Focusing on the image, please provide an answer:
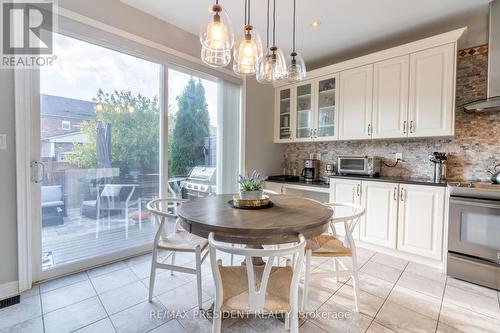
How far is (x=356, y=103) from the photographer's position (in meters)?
3.21

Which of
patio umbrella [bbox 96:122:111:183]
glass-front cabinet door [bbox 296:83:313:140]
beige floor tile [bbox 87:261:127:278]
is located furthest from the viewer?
glass-front cabinet door [bbox 296:83:313:140]

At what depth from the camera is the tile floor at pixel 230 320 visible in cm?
161

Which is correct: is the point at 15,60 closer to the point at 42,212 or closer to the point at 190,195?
the point at 42,212

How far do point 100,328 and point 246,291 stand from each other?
1.07 metres

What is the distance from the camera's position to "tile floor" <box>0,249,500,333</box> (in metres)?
1.61

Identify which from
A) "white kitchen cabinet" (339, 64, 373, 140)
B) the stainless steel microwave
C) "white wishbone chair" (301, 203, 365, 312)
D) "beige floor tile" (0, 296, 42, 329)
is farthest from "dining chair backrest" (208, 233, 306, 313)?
"white kitchen cabinet" (339, 64, 373, 140)

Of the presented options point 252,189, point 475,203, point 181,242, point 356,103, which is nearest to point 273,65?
point 252,189

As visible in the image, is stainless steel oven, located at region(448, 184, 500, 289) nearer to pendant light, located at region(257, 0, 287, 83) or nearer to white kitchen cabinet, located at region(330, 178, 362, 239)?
white kitchen cabinet, located at region(330, 178, 362, 239)

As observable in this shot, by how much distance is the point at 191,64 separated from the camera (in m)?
2.97

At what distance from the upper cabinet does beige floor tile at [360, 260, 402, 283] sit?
4.92ft

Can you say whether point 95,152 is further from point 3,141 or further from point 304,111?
point 304,111

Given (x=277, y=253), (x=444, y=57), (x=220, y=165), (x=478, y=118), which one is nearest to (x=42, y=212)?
(x=220, y=165)

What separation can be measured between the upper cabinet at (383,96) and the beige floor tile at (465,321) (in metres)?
1.69

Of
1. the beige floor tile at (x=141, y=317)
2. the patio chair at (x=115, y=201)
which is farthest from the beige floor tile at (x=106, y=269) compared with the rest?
the beige floor tile at (x=141, y=317)
